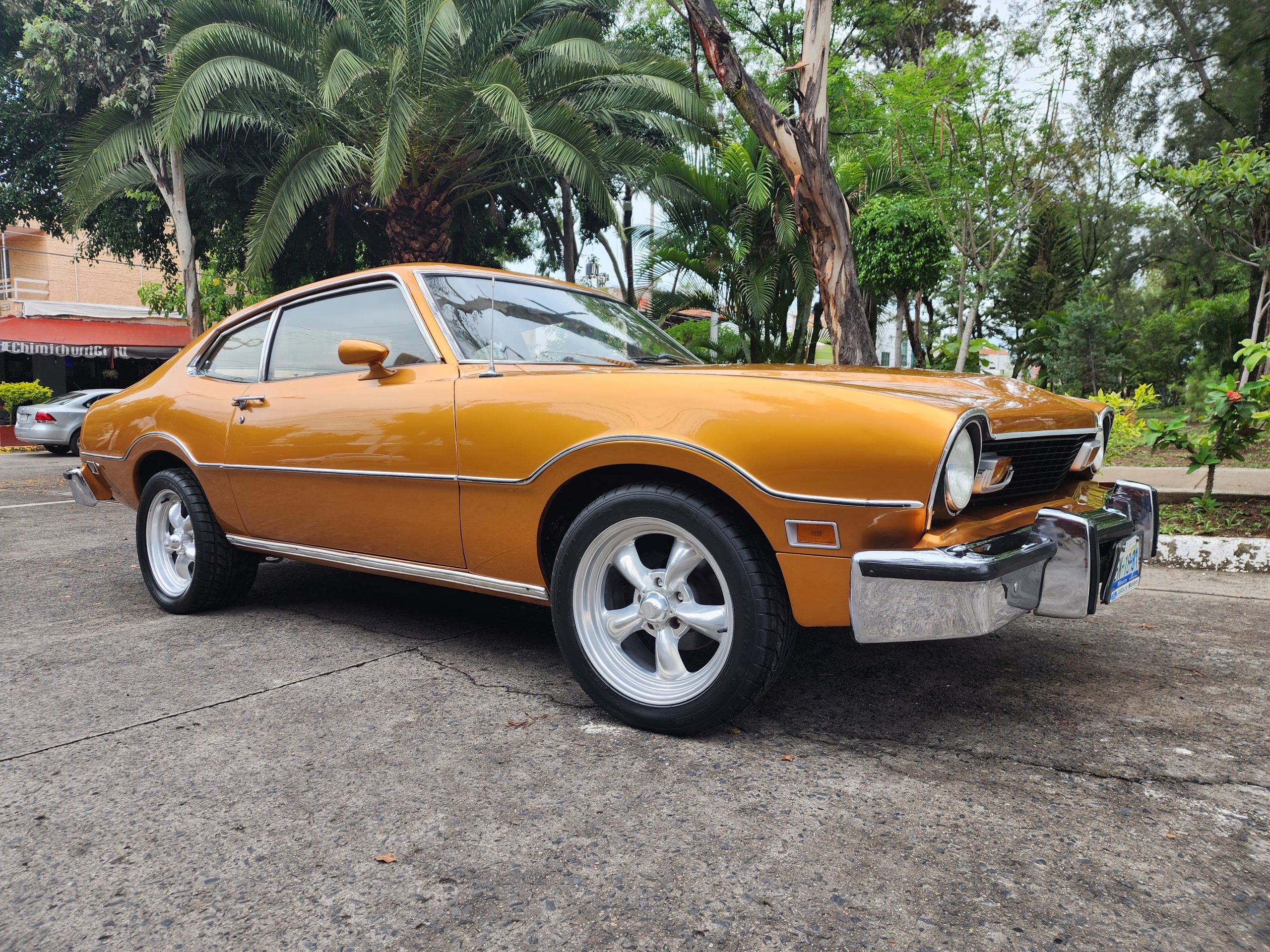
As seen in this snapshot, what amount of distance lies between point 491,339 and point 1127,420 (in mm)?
5636

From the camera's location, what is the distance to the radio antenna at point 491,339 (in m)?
2.98

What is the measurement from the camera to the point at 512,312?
341cm

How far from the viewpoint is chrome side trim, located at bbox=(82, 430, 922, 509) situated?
222 cm

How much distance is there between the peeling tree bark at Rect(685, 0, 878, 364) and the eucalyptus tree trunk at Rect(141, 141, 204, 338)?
10.7m

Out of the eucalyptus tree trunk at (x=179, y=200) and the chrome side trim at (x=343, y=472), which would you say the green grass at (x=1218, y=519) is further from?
the eucalyptus tree trunk at (x=179, y=200)

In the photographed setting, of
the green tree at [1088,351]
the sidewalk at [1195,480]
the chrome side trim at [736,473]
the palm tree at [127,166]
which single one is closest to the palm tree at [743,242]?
the sidewalk at [1195,480]

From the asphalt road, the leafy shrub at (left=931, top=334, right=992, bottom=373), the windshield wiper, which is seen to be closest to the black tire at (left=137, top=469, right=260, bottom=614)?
the asphalt road

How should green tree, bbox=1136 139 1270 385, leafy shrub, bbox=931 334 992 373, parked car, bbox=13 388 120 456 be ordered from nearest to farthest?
green tree, bbox=1136 139 1270 385 < leafy shrub, bbox=931 334 992 373 < parked car, bbox=13 388 120 456

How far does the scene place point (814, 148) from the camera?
22.1ft

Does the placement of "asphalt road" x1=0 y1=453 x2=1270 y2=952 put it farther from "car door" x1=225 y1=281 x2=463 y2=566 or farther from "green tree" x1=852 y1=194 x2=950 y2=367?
"green tree" x1=852 y1=194 x2=950 y2=367

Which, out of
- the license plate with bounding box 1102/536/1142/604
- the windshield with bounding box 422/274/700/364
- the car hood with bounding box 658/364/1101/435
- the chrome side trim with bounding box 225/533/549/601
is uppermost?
the windshield with bounding box 422/274/700/364

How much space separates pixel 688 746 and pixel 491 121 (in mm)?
11167

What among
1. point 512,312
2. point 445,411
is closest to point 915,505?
point 445,411

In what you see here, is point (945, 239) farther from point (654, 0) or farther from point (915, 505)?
point (654, 0)
